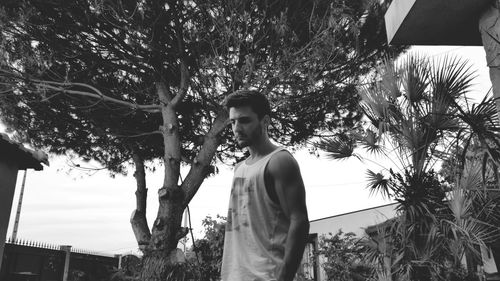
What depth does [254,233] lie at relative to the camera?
1300 mm

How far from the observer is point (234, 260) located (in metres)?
1.32

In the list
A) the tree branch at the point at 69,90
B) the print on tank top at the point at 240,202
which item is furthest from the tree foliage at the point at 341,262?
the print on tank top at the point at 240,202

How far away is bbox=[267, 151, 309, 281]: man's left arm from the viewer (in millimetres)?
1174

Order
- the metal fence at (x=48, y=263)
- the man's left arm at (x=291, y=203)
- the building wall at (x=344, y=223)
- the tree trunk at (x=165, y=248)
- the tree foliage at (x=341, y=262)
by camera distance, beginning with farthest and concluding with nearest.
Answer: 1. the building wall at (x=344, y=223)
2. the metal fence at (x=48, y=263)
3. the tree foliage at (x=341, y=262)
4. the tree trunk at (x=165, y=248)
5. the man's left arm at (x=291, y=203)

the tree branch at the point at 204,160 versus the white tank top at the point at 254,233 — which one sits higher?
the tree branch at the point at 204,160

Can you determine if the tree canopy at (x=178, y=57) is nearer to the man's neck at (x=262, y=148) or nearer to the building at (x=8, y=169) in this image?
the building at (x=8, y=169)

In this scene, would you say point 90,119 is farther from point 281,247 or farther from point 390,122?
point 281,247

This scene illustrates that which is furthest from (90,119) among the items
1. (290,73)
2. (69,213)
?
(69,213)

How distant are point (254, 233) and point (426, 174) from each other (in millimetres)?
3696

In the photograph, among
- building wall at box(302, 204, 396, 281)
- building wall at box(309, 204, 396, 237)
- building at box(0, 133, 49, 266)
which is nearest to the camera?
building at box(0, 133, 49, 266)

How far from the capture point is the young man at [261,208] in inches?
47.8

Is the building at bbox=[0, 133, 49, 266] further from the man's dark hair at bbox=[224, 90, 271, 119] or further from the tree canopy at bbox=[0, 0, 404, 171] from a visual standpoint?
the man's dark hair at bbox=[224, 90, 271, 119]

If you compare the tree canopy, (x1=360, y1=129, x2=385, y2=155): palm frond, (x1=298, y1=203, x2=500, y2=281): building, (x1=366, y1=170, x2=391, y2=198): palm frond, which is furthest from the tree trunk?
(x1=298, y1=203, x2=500, y2=281): building

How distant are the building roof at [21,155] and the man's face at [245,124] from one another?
604 centimetres
